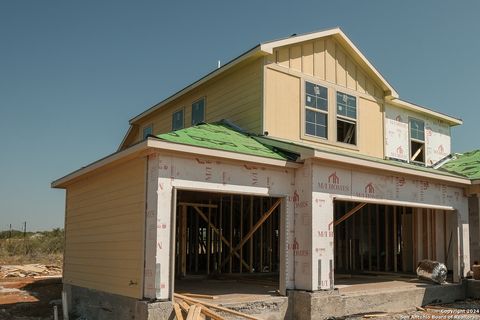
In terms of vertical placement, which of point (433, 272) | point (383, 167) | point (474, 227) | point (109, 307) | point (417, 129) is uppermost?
point (417, 129)

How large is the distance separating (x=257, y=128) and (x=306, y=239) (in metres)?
3.71

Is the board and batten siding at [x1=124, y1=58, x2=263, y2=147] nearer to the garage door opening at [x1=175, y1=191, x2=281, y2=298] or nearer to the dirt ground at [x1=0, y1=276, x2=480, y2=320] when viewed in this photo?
the garage door opening at [x1=175, y1=191, x2=281, y2=298]

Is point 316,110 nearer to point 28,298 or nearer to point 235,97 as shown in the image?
point 235,97

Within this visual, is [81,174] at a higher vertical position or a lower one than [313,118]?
lower

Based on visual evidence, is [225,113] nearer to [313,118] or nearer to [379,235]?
[313,118]

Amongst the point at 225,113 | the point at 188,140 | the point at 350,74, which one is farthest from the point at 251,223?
the point at 188,140

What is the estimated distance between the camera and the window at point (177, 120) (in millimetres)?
18216

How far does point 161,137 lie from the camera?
32.1 ft

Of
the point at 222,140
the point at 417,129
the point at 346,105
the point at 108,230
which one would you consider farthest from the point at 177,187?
the point at 417,129

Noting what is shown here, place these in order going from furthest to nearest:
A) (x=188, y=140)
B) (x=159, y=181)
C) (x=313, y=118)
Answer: (x=313, y=118)
(x=188, y=140)
(x=159, y=181)

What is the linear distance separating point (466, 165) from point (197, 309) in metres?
13.0

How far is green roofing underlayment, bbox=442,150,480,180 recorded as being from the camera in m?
16.3

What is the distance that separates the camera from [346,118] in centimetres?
1561

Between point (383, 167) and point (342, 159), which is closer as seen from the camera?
point (342, 159)
